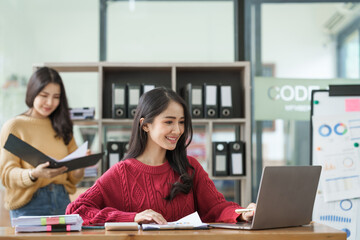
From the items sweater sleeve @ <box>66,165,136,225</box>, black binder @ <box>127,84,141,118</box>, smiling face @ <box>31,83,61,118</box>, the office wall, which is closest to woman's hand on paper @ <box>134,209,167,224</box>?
sweater sleeve @ <box>66,165,136,225</box>

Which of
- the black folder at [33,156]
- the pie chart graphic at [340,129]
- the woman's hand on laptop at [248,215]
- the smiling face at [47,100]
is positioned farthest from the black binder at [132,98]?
the woman's hand on laptop at [248,215]

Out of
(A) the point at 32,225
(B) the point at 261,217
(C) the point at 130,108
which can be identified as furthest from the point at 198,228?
(C) the point at 130,108

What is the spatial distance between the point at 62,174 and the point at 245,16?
2330 mm

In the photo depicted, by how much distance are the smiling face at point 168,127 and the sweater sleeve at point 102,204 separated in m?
0.24

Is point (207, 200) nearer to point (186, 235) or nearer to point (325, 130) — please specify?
point (186, 235)

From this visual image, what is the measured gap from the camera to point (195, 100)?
3.78 m

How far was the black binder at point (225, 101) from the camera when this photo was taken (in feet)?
12.5

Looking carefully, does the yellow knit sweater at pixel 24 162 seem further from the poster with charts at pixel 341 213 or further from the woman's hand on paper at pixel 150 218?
the poster with charts at pixel 341 213

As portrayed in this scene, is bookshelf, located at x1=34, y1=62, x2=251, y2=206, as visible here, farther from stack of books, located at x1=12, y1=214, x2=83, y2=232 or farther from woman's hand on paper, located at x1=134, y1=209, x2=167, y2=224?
stack of books, located at x1=12, y1=214, x2=83, y2=232

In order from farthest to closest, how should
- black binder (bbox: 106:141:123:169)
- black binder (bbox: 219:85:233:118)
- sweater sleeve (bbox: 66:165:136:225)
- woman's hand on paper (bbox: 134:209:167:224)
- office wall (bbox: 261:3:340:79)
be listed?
office wall (bbox: 261:3:340:79) → black binder (bbox: 219:85:233:118) → black binder (bbox: 106:141:123:169) → sweater sleeve (bbox: 66:165:136:225) → woman's hand on paper (bbox: 134:209:167:224)

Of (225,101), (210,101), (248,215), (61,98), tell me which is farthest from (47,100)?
(248,215)

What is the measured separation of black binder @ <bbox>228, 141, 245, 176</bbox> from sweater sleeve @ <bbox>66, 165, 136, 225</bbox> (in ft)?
6.00

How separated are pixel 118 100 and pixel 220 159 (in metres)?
0.92

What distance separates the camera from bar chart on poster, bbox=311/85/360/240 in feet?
10.9
